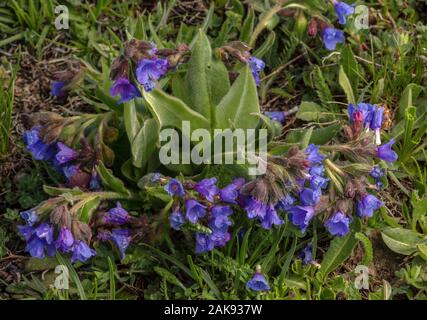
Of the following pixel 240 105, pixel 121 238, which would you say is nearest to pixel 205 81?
pixel 240 105

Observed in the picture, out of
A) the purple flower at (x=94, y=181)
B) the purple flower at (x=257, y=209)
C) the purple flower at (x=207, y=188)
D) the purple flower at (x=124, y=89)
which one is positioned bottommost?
the purple flower at (x=94, y=181)

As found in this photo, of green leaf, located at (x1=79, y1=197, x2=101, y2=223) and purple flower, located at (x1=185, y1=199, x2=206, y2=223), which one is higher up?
purple flower, located at (x1=185, y1=199, x2=206, y2=223)

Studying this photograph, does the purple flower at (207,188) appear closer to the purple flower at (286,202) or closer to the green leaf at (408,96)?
the purple flower at (286,202)

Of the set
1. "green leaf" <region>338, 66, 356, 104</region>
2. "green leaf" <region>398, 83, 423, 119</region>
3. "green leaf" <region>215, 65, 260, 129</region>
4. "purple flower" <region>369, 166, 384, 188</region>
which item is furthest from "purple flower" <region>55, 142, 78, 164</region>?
"green leaf" <region>398, 83, 423, 119</region>

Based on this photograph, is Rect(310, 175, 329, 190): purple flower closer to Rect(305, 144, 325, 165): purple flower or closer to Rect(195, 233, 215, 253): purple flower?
Rect(305, 144, 325, 165): purple flower

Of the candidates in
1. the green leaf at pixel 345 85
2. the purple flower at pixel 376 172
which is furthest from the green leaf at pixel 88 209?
the green leaf at pixel 345 85

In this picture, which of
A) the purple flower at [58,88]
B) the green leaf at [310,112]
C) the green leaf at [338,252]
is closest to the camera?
the green leaf at [338,252]
